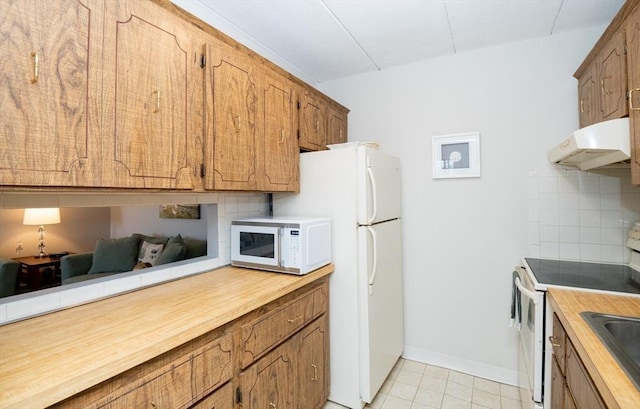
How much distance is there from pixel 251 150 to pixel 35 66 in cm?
94

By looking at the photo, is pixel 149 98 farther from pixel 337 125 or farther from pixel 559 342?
pixel 559 342

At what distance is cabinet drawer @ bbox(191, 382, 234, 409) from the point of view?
112 centimetres

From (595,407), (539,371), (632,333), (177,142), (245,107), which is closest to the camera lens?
(595,407)

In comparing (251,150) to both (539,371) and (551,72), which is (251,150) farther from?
(551,72)

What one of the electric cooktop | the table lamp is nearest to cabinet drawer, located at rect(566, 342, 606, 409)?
the electric cooktop

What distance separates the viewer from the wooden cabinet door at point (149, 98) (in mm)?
1121

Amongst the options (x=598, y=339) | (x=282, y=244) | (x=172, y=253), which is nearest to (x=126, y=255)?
(x=172, y=253)

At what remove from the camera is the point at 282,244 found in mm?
1777

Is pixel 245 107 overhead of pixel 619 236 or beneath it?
overhead

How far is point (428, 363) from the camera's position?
254 centimetres

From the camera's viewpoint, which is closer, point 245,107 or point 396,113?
point 245,107

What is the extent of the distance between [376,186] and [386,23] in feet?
3.53

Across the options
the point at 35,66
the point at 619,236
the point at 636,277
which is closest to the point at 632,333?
the point at 636,277

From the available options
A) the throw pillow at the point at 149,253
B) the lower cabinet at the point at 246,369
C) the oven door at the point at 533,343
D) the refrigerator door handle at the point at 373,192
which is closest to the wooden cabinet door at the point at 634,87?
the oven door at the point at 533,343
